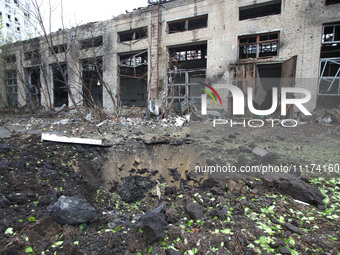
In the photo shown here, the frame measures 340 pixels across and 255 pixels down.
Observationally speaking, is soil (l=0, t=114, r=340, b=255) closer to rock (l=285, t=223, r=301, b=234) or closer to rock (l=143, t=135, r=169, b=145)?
rock (l=285, t=223, r=301, b=234)

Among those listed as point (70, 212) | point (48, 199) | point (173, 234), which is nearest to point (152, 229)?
point (173, 234)

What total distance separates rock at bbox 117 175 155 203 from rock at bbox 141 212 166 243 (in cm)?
113

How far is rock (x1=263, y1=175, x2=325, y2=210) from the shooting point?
7.86 ft

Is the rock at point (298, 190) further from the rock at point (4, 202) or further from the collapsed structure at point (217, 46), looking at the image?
the collapsed structure at point (217, 46)

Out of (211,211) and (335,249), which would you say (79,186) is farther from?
(335,249)

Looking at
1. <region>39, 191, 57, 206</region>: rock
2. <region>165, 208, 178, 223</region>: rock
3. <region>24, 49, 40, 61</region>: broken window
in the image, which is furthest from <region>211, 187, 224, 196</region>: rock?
<region>24, 49, 40, 61</region>: broken window

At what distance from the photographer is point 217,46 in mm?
9906

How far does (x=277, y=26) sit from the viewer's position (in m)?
8.64

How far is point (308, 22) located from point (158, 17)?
7.31 metres

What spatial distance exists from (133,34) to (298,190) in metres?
12.3

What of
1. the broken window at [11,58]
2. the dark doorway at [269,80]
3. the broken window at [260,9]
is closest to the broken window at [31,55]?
the broken window at [11,58]

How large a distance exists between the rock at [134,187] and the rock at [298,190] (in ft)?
6.15

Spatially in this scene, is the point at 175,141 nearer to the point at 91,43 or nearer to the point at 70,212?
the point at 70,212

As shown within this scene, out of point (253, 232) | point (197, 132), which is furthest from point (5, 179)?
point (197, 132)
